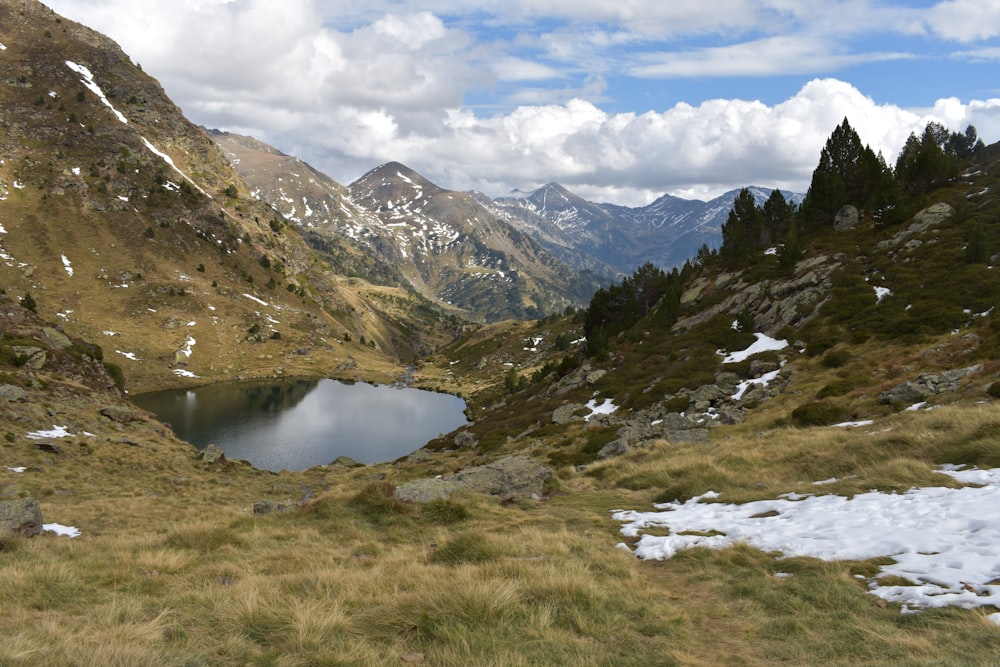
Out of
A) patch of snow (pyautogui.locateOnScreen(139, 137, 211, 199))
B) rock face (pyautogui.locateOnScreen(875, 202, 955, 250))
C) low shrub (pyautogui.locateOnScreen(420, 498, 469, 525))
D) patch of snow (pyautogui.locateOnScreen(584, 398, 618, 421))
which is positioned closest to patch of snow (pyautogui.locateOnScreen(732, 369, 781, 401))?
patch of snow (pyautogui.locateOnScreen(584, 398, 618, 421))

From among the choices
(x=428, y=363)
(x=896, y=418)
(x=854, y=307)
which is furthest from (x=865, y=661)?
(x=428, y=363)

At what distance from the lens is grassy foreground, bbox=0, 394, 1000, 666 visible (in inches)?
246

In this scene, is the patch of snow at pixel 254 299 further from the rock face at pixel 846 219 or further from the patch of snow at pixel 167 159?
the rock face at pixel 846 219

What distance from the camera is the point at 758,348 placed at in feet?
147

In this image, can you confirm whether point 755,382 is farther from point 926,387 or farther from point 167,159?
point 167,159

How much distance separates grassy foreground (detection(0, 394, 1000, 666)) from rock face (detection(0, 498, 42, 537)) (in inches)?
91.0

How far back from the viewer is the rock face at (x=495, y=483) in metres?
18.8

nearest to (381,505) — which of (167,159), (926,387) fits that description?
(926,387)

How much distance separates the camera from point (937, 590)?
7.86 meters

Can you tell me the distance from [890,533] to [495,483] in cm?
1533

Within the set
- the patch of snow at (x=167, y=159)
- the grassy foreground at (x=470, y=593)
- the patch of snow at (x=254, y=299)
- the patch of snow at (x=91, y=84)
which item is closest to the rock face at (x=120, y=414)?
the grassy foreground at (x=470, y=593)

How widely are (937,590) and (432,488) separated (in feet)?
49.5

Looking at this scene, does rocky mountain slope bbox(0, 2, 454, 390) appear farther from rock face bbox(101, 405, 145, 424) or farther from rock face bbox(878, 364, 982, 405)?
rock face bbox(878, 364, 982, 405)

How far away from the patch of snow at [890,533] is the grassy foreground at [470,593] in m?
0.58
